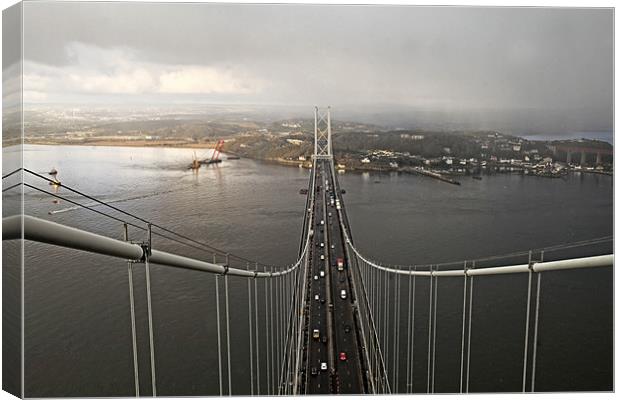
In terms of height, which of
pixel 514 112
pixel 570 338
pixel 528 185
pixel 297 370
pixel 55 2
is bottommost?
pixel 297 370

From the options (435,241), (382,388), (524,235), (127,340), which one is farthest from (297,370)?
(524,235)

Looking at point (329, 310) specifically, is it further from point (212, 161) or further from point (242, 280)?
point (212, 161)

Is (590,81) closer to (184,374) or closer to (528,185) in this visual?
(528,185)

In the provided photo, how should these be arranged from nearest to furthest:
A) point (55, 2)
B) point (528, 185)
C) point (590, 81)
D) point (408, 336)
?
point (55, 2)
point (590, 81)
point (408, 336)
point (528, 185)

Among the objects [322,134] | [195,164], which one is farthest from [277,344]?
[195,164]

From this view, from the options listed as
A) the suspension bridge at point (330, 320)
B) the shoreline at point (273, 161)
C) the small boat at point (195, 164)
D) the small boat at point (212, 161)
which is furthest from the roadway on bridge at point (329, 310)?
the small boat at point (195, 164)

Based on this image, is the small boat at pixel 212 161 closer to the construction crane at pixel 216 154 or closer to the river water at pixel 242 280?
the construction crane at pixel 216 154

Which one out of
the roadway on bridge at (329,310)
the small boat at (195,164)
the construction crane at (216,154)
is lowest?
the roadway on bridge at (329,310)
